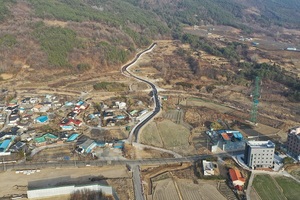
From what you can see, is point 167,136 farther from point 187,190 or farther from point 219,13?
point 219,13

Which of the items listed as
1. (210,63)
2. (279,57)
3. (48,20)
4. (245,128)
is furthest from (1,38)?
(279,57)

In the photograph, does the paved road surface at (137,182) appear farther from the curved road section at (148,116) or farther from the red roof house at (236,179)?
the red roof house at (236,179)

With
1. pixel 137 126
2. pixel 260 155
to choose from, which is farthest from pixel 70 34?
pixel 260 155

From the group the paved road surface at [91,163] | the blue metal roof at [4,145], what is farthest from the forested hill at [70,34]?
the paved road surface at [91,163]

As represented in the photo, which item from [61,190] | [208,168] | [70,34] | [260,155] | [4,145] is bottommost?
[61,190]

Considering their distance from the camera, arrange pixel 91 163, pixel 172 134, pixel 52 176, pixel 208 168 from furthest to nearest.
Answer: pixel 172 134 → pixel 91 163 → pixel 208 168 → pixel 52 176

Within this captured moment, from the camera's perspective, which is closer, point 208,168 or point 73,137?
point 208,168

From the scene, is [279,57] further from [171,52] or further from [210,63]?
[171,52]
